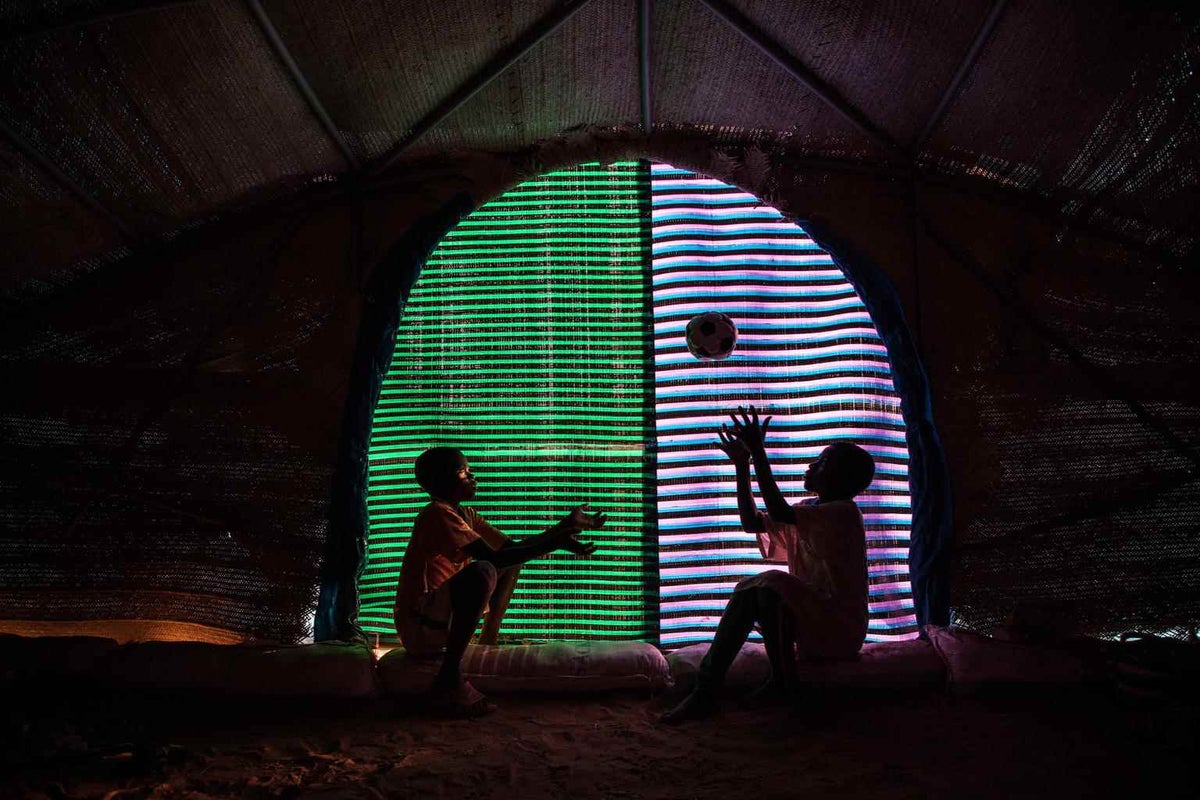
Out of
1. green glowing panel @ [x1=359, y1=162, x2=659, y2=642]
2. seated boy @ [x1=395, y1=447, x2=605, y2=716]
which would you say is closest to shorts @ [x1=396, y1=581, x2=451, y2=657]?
seated boy @ [x1=395, y1=447, x2=605, y2=716]

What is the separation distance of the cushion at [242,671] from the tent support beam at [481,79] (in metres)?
2.36

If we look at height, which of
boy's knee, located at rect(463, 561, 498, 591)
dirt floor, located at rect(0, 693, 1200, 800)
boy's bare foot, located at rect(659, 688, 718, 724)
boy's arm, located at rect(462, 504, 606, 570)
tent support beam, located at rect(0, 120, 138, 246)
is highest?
tent support beam, located at rect(0, 120, 138, 246)

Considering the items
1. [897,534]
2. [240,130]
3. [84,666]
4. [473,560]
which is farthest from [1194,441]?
[84,666]

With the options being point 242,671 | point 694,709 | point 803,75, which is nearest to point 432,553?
point 242,671

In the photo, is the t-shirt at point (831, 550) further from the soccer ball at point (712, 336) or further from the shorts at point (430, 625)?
the shorts at point (430, 625)

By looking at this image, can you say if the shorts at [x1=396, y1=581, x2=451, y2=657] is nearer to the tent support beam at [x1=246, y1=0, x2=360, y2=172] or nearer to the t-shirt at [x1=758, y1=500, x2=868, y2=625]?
the t-shirt at [x1=758, y1=500, x2=868, y2=625]

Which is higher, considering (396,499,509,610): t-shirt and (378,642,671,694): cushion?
(396,499,509,610): t-shirt

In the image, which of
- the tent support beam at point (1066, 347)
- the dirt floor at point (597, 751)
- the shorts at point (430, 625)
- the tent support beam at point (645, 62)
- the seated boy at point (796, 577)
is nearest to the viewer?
the dirt floor at point (597, 751)

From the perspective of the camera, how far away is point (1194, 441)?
399cm

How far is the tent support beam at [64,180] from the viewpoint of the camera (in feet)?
12.1

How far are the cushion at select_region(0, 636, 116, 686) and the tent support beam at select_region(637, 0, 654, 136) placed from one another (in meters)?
3.37

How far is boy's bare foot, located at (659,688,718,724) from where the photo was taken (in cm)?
332

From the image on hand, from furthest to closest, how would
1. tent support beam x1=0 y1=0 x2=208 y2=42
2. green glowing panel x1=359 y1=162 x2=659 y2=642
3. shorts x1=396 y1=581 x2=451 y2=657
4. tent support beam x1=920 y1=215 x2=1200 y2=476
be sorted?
green glowing panel x1=359 y1=162 x2=659 y2=642
tent support beam x1=920 y1=215 x2=1200 y2=476
shorts x1=396 y1=581 x2=451 y2=657
tent support beam x1=0 y1=0 x2=208 y2=42

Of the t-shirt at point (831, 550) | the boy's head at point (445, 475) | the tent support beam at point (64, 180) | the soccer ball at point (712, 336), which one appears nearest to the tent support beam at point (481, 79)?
the tent support beam at point (64, 180)
